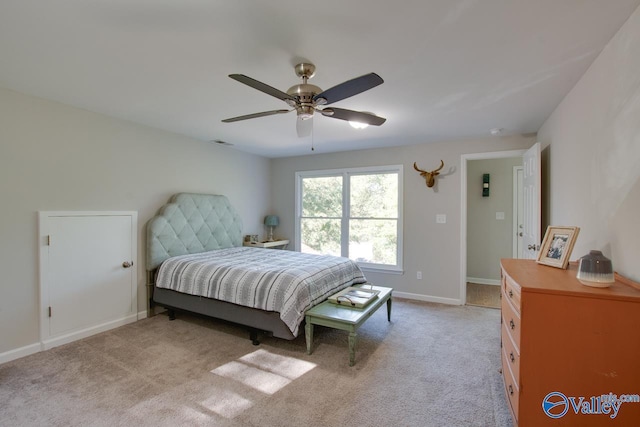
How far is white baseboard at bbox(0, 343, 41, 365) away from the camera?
252cm

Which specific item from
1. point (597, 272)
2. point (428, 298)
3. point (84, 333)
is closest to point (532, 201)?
point (428, 298)

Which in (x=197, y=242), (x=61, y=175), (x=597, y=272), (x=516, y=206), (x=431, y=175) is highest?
(x=431, y=175)

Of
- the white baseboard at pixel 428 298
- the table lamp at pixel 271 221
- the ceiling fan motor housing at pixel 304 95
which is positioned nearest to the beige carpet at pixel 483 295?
the white baseboard at pixel 428 298

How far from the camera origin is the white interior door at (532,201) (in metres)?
2.98

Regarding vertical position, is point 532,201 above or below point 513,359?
above

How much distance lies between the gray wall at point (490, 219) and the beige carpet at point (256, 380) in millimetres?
2294

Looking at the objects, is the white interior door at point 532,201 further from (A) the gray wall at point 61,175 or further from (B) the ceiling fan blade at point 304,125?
(A) the gray wall at point 61,175

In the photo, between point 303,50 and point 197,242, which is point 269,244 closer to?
point 197,242

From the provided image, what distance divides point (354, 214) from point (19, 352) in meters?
4.25

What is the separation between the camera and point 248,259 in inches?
145

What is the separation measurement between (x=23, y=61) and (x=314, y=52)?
206 centimetres

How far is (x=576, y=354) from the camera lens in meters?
1.32

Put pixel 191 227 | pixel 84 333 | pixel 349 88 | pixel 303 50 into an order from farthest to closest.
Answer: pixel 191 227 < pixel 84 333 < pixel 303 50 < pixel 349 88

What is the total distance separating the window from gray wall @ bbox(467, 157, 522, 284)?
1762 mm
